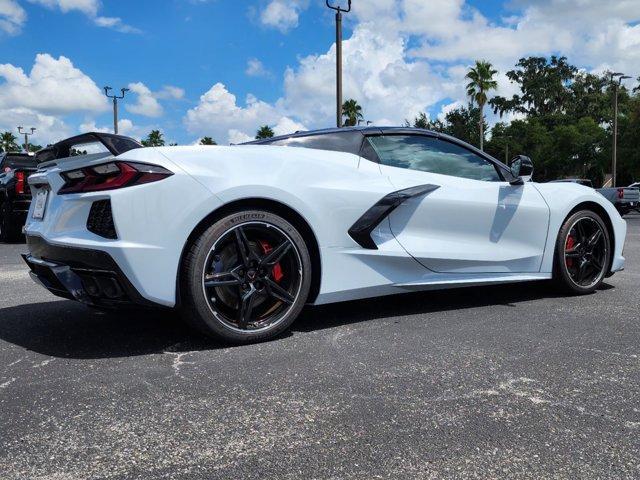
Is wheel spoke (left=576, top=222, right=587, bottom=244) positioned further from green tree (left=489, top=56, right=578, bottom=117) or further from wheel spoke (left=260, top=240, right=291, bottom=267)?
green tree (left=489, top=56, right=578, bottom=117)

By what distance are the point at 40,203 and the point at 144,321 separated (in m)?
0.96

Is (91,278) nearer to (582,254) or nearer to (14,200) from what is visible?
(582,254)

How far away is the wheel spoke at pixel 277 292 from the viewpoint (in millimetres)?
3086

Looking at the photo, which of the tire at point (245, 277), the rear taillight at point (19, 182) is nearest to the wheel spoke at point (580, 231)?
the tire at point (245, 277)

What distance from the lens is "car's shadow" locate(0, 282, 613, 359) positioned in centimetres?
304

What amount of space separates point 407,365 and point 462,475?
1.02m

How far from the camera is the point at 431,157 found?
12.7 ft

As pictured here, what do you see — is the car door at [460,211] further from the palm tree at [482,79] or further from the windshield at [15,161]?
the palm tree at [482,79]

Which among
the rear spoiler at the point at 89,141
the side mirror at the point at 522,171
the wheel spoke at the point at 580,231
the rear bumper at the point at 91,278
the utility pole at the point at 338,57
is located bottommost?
the rear bumper at the point at 91,278

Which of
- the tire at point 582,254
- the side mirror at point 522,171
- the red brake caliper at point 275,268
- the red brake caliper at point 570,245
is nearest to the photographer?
the red brake caliper at point 275,268

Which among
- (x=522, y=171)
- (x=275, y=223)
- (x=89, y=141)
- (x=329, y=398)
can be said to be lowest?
(x=329, y=398)

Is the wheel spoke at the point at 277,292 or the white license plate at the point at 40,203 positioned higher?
the white license plate at the point at 40,203

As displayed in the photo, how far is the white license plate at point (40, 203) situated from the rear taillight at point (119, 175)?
48 centimetres

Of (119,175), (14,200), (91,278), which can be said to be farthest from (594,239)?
(14,200)
